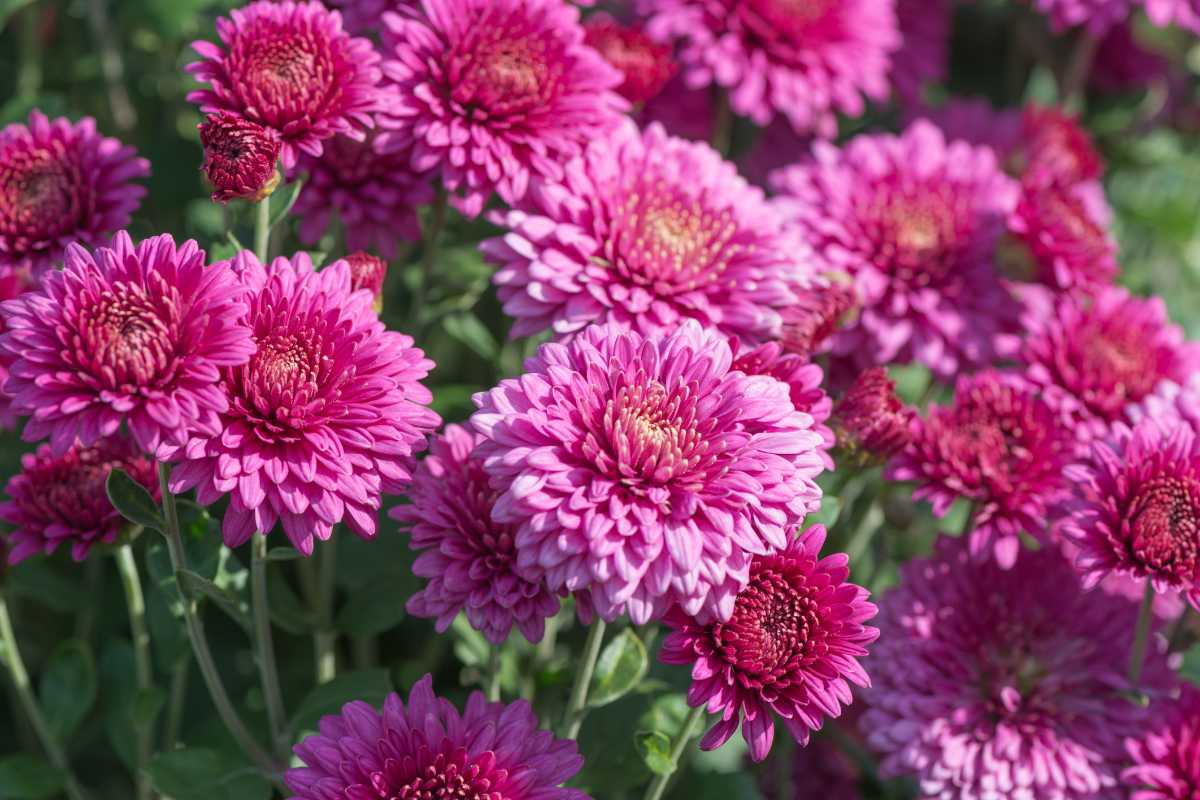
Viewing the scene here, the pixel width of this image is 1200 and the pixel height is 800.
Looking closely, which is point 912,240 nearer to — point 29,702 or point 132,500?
point 132,500

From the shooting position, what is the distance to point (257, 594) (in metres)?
1.17

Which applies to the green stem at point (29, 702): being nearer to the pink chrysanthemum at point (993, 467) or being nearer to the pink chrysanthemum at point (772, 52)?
the pink chrysanthemum at point (993, 467)

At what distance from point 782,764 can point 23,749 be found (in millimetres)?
1088

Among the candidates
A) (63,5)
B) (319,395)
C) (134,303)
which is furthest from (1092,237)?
(63,5)

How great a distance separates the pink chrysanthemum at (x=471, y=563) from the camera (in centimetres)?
108

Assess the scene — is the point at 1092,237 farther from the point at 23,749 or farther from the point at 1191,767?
the point at 23,749

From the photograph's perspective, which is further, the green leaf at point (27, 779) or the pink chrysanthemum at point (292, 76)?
the green leaf at point (27, 779)

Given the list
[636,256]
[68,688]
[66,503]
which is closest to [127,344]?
[66,503]

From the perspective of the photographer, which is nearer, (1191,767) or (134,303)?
(134,303)

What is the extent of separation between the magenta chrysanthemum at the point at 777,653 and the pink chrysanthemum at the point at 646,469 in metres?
0.04

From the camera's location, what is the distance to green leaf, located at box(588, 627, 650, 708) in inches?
47.5

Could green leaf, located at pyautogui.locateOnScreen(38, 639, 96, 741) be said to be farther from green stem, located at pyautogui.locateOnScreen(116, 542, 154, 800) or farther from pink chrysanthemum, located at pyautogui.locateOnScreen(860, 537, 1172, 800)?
Result: pink chrysanthemum, located at pyautogui.locateOnScreen(860, 537, 1172, 800)

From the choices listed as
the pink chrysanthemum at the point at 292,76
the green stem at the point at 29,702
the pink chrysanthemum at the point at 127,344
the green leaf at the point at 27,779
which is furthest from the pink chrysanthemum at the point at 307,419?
the green leaf at the point at 27,779

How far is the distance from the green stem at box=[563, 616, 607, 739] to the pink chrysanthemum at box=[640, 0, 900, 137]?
91 cm
